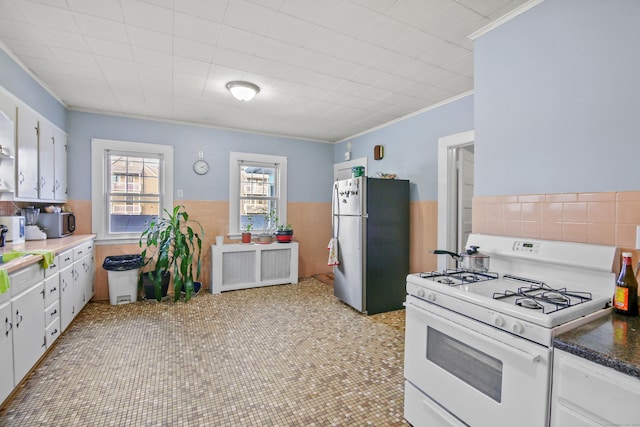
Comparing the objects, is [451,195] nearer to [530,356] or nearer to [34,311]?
[530,356]

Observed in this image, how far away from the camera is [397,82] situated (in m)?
2.86

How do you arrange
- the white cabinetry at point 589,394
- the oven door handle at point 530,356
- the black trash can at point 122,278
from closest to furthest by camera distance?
the white cabinetry at point 589,394, the oven door handle at point 530,356, the black trash can at point 122,278

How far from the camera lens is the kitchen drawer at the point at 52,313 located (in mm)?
2365

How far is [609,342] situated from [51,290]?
11.6 ft

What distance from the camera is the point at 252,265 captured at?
14.7ft

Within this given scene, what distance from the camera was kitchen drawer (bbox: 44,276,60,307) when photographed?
2359 mm

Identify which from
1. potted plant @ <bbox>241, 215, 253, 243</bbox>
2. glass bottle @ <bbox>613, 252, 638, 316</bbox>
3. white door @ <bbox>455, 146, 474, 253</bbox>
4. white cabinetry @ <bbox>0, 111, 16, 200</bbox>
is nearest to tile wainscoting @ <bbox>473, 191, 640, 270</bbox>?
glass bottle @ <bbox>613, 252, 638, 316</bbox>

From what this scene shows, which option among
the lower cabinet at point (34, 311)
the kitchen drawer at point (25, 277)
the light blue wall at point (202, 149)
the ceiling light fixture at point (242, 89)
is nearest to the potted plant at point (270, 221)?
the light blue wall at point (202, 149)

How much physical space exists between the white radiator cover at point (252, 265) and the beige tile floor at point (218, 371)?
2.63 ft

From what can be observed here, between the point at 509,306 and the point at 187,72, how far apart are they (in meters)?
2.97

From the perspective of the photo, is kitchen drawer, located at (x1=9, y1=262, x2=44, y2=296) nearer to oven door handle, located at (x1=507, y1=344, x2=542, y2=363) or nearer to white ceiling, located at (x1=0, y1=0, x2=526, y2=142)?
white ceiling, located at (x1=0, y1=0, x2=526, y2=142)

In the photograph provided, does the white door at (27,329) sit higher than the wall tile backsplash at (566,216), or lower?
lower

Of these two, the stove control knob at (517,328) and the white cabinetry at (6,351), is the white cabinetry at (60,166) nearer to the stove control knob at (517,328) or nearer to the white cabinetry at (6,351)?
the white cabinetry at (6,351)

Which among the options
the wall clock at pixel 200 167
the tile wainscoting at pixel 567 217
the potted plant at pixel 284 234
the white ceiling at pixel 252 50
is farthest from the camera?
the potted plant at pixel 284 234
